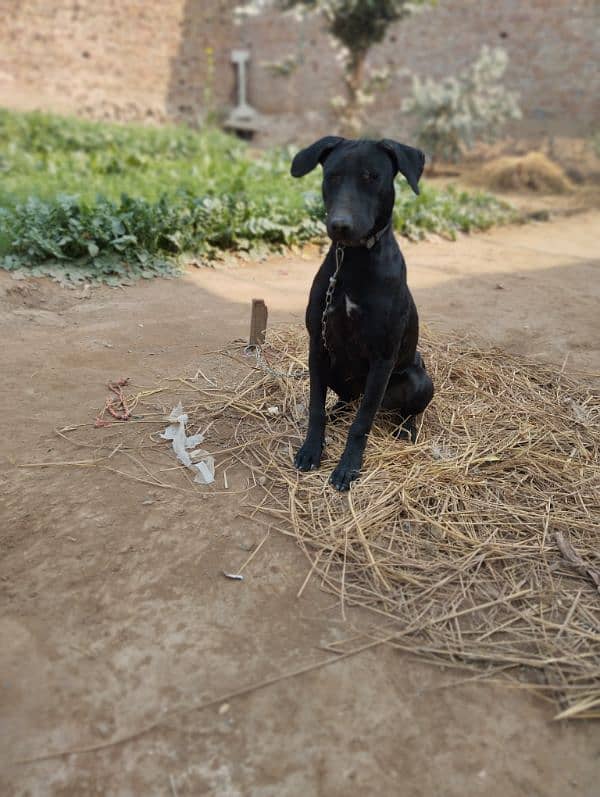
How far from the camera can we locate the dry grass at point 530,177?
1066 centimetres

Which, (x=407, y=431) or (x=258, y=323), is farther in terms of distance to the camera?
(x=258, y=323)

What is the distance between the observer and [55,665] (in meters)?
1.82

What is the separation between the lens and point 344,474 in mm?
2676

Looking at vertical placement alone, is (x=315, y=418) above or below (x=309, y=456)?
above

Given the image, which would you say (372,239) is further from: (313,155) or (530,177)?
(530,177)

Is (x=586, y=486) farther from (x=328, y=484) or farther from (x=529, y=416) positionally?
(x=328, y=484)

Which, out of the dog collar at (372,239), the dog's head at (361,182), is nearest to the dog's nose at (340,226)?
the dog's head at (361,182)

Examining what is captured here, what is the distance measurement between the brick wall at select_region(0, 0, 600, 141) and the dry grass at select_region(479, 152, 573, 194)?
2371 mm

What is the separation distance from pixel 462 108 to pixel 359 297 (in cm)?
1043

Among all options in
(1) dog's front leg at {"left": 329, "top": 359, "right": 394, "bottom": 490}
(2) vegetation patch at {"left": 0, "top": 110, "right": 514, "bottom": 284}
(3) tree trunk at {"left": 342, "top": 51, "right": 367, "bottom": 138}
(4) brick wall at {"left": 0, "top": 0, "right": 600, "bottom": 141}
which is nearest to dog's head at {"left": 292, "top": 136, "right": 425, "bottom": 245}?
(1) dog's front leg at {"left": 329, "top": 359, "right": 394, "bottom": 490}

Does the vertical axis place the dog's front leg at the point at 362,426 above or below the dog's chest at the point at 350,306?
below

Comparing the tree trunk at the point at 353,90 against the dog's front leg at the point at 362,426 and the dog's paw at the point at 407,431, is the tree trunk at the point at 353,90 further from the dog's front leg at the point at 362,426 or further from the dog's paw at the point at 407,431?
the dog's front leg at the point at 362,426

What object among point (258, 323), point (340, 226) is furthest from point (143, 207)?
Answer: point (340, 226)

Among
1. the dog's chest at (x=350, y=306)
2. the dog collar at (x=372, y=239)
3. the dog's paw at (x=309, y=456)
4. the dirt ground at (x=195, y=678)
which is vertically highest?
the dog collar at (x=372, y=239)
